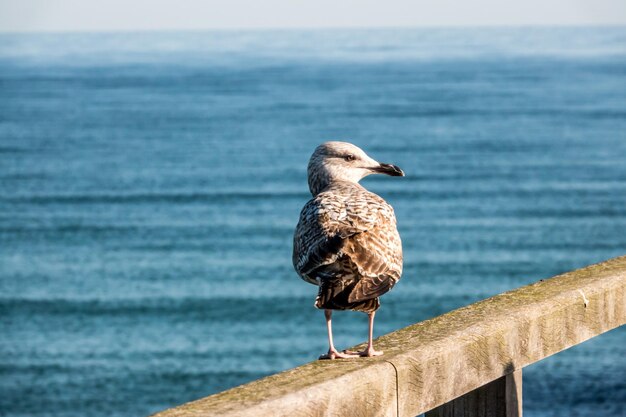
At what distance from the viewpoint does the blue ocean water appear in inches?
1587

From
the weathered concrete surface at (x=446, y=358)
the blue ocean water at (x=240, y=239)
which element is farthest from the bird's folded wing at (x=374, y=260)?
the blue ocean water at (x=240, y=239)

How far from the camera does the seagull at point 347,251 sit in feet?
14.9

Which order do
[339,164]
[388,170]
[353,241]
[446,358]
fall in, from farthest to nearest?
[388,170] → [339,164] → [353,241] → [446,358]

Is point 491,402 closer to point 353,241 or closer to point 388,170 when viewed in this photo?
point 353,241

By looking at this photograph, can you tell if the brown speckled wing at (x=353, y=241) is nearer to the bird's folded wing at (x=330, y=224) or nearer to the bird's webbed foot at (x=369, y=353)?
the bird's folded wing at (x=330, y=224)

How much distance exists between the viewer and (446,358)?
11.2 feet

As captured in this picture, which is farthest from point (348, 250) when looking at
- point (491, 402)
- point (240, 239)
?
point (240, 239)

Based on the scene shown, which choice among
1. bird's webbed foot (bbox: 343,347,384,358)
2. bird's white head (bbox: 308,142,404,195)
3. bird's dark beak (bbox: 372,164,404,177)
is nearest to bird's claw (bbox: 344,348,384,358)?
bird's webbed foot (bbox: 343,347,384,358)

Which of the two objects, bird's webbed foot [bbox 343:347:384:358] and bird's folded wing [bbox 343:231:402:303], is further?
bird's folded wing [bbox 343:231:402:303]

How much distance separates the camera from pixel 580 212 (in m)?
74.1

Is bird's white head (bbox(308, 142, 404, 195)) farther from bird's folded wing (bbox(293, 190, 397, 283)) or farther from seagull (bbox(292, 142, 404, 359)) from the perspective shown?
bird's folded wing (bbox(293, 190, 397, 283))

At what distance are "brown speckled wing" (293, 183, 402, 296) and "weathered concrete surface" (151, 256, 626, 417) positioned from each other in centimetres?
74

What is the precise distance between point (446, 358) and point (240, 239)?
62.5 metres

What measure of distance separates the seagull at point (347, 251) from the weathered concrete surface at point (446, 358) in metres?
0.58
